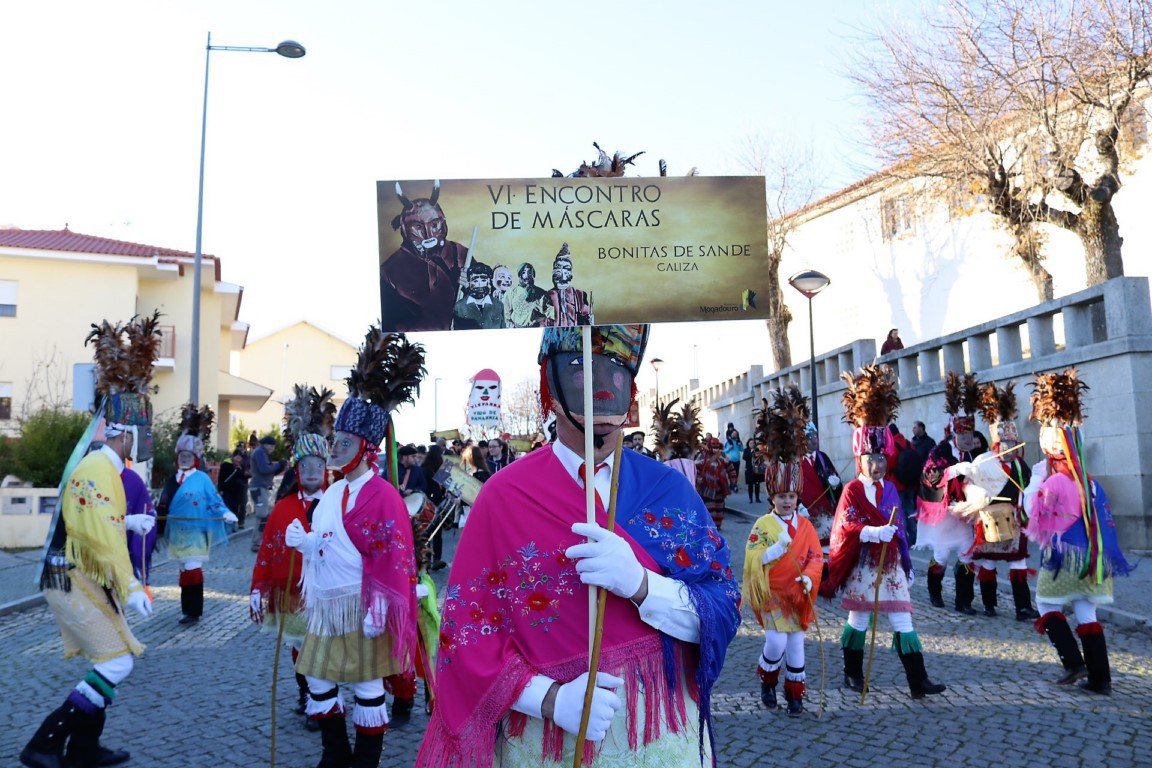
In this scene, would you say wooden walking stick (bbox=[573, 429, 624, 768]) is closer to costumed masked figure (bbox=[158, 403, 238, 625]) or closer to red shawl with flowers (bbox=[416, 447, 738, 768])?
red shawl with flowers (bbox=[416, 447, 738, 768])

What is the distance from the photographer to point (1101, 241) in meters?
16.5

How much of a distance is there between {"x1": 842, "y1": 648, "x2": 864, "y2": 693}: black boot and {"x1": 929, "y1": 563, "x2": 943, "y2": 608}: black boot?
136 inches

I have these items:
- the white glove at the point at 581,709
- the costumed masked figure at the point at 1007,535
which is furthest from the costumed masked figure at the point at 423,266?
the costumed masked figure at the point at 1007,535

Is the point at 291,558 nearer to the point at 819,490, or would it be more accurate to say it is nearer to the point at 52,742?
the point at 52,742

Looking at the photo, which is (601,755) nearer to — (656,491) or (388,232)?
(656,491)

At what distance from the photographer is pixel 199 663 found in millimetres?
8016

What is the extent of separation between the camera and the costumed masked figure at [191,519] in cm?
973

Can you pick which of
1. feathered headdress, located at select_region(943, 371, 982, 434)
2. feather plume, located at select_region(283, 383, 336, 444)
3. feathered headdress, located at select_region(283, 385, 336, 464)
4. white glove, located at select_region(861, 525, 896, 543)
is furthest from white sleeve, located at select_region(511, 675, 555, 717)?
feathered headdress, located at select_region(943, 371, 982, 434)

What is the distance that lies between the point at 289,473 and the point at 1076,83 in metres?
15.0

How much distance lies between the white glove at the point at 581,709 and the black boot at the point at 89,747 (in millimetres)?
3981

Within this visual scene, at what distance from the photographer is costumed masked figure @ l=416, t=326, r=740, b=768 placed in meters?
2.63

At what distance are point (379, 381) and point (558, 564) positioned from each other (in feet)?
11.1

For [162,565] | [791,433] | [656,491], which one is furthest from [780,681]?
[162,565]

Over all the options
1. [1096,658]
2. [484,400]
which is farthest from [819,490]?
[484,400]
